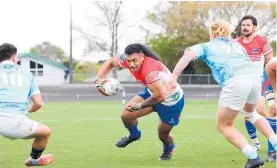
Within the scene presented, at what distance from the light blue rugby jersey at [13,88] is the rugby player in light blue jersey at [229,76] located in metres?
1.85

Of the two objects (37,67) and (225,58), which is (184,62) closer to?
(225,58)

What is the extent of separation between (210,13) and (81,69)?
27746mm

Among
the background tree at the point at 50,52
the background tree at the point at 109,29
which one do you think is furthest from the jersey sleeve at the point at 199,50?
the background tree at the point at 50,52

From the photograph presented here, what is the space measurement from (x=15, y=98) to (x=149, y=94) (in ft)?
8.08

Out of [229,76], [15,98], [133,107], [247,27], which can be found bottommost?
[133,107]

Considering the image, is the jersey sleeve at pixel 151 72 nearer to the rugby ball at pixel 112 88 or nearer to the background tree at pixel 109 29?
the rugby ball at pixel 112 88

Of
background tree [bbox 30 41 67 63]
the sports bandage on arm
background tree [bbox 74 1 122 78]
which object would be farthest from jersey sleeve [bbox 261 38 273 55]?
background tree [bbox 30 41 67 63]

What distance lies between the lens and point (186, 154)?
10.0 metres

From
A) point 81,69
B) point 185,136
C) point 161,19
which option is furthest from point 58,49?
point 185,136

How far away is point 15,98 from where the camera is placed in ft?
24.2

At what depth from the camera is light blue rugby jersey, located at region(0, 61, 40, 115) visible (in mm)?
7344

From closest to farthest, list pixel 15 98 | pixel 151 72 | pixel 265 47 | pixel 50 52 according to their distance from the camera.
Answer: pixel 15 98
pixel 151 72
pixel 265 47
pixel 50 52

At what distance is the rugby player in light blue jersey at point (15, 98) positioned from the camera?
732 centimetres

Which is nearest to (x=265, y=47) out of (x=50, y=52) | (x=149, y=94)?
(x=149, y=94)
